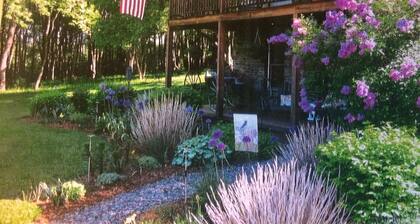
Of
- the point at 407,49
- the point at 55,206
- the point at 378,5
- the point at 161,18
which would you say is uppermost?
the point at 161,18

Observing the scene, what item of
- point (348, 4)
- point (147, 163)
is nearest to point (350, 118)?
point (348, 4)

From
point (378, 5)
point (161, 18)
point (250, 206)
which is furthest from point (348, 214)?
point (161, 18)

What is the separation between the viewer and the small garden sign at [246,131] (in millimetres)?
6645

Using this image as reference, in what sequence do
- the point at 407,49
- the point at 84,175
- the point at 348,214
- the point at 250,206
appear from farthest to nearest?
1. the point at 84,175
2. the point at 407,49
3. the point at 348,214
4. the point at 250,206

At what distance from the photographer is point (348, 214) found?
4.32 meters

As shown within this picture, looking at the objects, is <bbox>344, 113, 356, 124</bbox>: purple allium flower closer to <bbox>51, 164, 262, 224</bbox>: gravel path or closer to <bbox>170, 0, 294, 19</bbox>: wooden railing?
<bbox>51, 164, 262, 224</bbox>: gravel path

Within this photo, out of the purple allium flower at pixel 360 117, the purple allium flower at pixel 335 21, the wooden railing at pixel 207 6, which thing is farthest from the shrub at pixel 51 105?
the purple allium flower at pixel 360 117

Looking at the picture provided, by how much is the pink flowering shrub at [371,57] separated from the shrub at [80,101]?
8255 millimetres

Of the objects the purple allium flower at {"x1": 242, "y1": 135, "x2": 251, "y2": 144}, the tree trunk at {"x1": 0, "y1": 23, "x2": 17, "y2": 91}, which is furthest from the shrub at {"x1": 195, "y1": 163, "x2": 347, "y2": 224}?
the tree trunk at {"x1": 0, "y1": 23, "x2": 17, "y2": 91}

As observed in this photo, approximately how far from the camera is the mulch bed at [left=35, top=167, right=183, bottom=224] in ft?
19.8

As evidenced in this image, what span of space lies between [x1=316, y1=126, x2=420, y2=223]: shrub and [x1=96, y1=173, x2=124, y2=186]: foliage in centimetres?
330

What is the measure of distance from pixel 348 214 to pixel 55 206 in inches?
140

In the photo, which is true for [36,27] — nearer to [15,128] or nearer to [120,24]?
[120,24]

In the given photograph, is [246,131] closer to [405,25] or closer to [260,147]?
[260,147]
